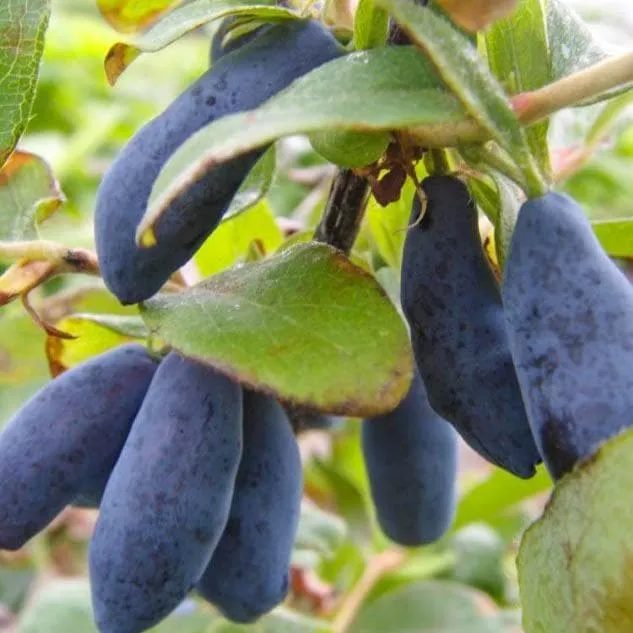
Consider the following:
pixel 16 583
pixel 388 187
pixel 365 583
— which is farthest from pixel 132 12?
pixel 16 583

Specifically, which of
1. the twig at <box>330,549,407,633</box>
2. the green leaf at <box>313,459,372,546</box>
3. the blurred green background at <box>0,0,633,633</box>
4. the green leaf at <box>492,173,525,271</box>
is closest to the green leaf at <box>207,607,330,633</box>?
the blurred green background at <box>0,0,633,633</box>

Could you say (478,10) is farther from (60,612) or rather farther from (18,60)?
(60,612)

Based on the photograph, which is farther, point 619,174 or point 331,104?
point 619,174

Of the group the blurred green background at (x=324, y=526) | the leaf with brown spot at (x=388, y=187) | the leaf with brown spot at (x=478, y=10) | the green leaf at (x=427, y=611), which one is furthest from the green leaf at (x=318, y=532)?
the leaf with brown spot at (x=478, y=10)

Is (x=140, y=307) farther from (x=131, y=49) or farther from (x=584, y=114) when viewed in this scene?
(x=584, y=114)

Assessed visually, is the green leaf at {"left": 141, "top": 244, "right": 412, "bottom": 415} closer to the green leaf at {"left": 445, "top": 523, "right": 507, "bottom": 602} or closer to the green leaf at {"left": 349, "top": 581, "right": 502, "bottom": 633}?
the green leaf at {"left": 349, "top": 581, "right": 502, "bottom": 633}

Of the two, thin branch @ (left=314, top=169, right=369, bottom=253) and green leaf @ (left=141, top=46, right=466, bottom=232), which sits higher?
green leaf @ (left=141, top=46, right=466, bottom=232)

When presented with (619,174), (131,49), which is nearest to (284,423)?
(131,49)
